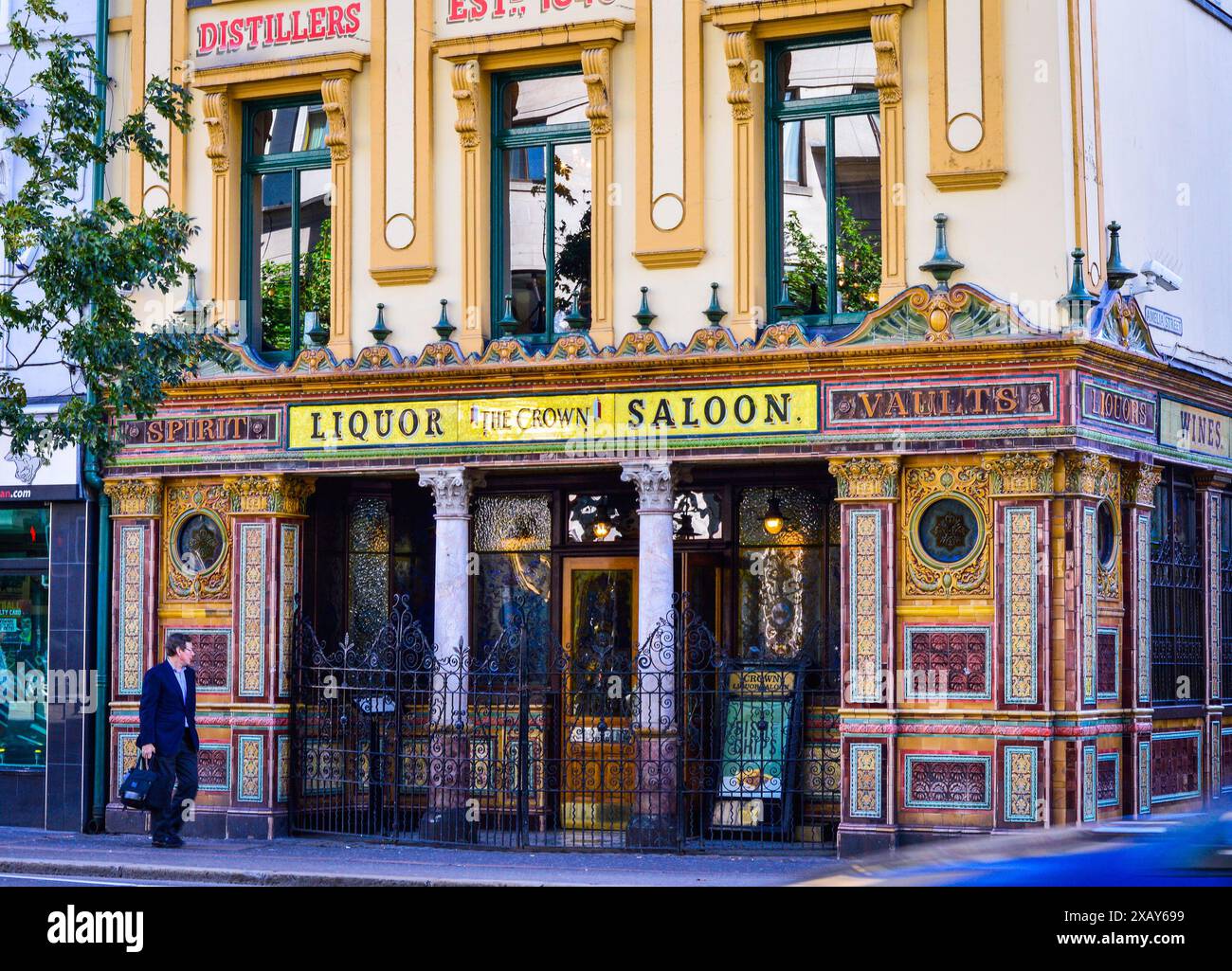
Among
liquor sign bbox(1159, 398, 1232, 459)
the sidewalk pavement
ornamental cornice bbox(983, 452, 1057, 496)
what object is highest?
liquor sign bbox(1159, 398, 1232, 459)

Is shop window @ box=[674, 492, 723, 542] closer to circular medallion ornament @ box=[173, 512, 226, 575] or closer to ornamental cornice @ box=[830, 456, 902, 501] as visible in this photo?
ornamental cornice @ box=[830, 456, 902, 501]

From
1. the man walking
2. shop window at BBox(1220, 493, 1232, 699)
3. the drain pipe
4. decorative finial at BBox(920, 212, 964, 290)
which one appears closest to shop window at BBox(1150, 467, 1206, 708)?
shop window at BBox(1220, 493, 1232, 699)

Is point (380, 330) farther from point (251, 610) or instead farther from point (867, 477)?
point (867, 477)

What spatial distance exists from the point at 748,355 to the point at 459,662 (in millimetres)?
4110

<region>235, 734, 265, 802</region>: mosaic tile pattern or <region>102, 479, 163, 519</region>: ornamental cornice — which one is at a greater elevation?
<region>102, 479, 163, 519</region>: ornamental cornice

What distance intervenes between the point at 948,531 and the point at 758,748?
316 centimetres

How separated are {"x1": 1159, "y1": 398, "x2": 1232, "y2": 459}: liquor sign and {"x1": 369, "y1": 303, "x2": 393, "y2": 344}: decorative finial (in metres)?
7.73

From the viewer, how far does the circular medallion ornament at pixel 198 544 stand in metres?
20.7

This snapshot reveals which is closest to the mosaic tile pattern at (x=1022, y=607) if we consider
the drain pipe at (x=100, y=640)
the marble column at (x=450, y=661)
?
the marble column at (x=450, y=661)

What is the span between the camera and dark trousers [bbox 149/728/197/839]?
61.1 ft

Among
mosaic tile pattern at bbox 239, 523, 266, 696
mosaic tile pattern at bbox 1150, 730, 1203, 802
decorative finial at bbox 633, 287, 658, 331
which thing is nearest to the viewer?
decorative finial at bbox 633, 287, 658, 331

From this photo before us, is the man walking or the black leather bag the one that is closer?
the black leather bag
